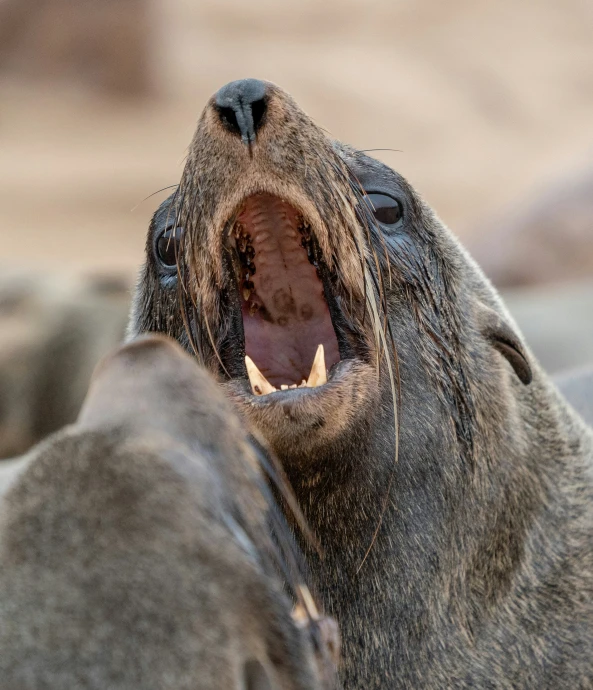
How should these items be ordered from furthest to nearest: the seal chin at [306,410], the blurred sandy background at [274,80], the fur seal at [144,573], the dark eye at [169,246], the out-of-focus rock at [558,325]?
the blurred sandy background at [274,80] < the out-of-focus rock at [558,325] < the dark eye at [169,246] < the seal chin at [306,410] < the fur seal at [144,573]

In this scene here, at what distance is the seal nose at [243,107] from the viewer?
8.89ft

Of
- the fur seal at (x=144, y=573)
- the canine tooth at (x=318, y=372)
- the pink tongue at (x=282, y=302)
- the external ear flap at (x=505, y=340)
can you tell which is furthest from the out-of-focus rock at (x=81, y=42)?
the fur seal at (x=144, y=573)

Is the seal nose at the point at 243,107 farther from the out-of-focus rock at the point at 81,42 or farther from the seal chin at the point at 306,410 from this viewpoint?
the out-of-focus rock at the point at 81,42

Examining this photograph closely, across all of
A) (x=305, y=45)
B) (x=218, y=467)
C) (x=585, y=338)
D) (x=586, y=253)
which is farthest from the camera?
(x=305, y=45)

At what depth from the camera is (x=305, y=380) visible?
9.77 feet

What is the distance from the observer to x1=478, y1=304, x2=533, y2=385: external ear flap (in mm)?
3430

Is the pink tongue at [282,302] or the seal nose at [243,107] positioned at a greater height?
the seal nose at [243,107]

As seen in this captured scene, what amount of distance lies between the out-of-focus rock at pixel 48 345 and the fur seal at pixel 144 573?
5154 mm

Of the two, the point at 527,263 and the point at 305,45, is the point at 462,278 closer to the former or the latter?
the point at 527,263

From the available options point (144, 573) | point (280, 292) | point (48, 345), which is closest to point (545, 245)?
point (48, 345)

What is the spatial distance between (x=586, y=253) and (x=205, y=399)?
7646 mm

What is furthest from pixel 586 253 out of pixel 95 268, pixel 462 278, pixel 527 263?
pixel 462 278

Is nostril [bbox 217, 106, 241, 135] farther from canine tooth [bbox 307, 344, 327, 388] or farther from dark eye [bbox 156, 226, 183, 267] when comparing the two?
canine tooth [bbox 307, 344, 327, 388]

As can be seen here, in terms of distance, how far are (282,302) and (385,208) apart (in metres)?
0.38
